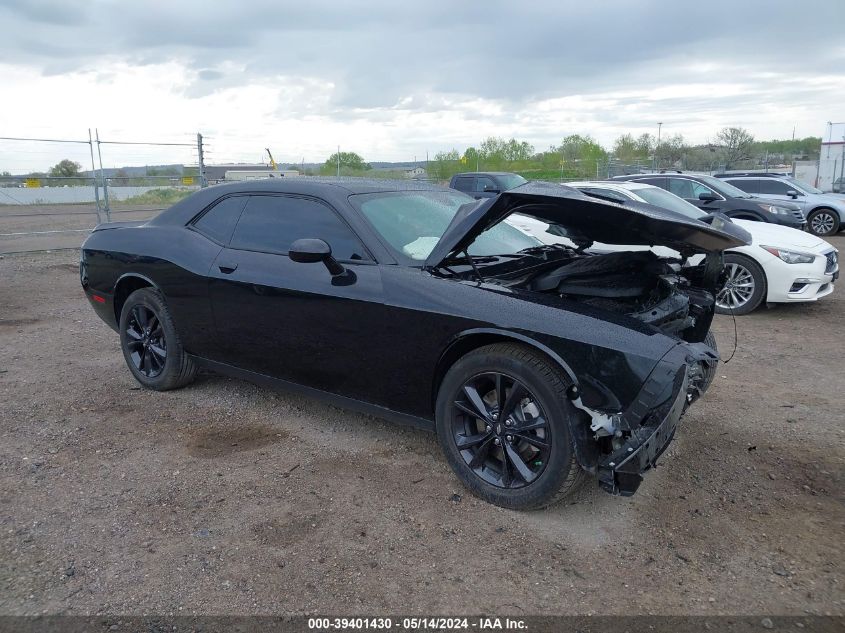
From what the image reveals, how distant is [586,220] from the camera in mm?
3740

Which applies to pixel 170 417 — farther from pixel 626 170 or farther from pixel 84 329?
pixel 626 170

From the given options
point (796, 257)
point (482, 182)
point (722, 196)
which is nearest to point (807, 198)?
point (722, 196)

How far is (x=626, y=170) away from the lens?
33844 mm

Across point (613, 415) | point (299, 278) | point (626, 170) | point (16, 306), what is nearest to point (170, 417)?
point (299, 278)

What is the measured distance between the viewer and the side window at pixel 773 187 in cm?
1653

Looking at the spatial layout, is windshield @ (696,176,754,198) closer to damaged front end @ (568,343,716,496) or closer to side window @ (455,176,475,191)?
side window @ (455,176,475,191)

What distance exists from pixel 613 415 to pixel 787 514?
1.14 meters

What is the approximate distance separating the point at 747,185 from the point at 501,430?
1597 cm

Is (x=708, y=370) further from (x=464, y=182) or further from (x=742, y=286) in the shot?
(x=464, y=182)

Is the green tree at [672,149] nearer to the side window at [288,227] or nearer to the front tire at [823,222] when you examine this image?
the front tire at [823,222]

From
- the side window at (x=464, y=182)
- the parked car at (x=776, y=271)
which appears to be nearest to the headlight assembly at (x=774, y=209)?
the parked car at (x=776, y=271)

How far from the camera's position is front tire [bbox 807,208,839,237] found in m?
16.1

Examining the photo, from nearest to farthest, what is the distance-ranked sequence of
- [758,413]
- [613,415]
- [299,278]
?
[613,415] < [299,278] < [758,413]

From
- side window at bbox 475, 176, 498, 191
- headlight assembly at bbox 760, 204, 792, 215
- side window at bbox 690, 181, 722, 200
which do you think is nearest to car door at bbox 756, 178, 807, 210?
headlight assembly at bbox 760, 204, 792, 215
